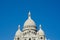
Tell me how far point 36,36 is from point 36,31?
9.62 feet

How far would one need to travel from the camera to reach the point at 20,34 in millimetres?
114000

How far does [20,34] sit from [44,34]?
6680 mm

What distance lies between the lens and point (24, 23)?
11769 cm

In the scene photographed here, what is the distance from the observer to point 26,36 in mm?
113438

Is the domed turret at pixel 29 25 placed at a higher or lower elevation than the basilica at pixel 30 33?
higher

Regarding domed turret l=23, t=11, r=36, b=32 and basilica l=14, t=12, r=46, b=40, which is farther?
domed turret l=23, t=11, r=36, b=32

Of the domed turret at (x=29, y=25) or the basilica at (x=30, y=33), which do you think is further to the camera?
the domed turret at (x=29, y=25)

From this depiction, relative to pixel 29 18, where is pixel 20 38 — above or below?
below

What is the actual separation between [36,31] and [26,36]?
3.98m

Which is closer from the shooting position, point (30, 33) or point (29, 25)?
point (30, 33)

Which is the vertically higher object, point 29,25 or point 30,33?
point 29,25

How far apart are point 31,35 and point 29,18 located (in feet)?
21.4

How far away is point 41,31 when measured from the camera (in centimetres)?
11400

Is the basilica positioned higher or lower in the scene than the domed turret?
lower
